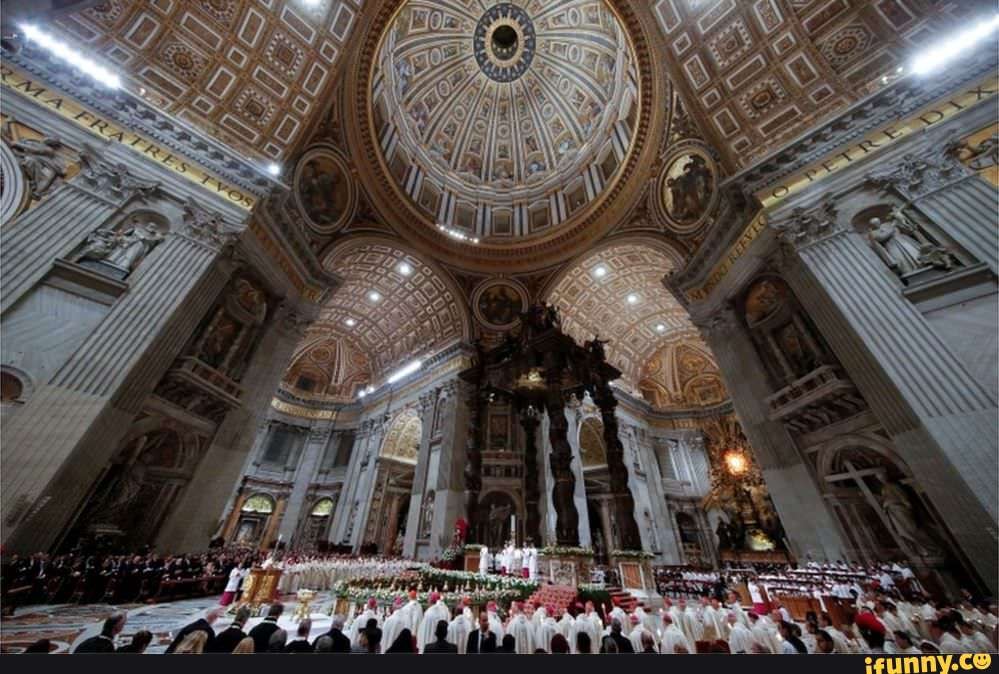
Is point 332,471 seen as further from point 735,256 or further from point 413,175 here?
point 735,256

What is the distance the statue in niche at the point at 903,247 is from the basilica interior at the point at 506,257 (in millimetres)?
45

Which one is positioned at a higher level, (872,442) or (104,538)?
(872,442)

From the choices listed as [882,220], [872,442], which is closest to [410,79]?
[882,220]

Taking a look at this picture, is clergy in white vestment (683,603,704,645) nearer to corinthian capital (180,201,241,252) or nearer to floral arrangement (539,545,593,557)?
floral arrangement (539,545,593,557)

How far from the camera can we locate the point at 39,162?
6797 millimetres

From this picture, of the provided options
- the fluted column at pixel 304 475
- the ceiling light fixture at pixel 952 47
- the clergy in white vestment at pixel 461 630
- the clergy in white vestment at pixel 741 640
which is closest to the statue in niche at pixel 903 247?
the ceiling light fixture at pixel 952 47

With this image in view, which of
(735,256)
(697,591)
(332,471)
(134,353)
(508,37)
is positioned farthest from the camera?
(332,471)

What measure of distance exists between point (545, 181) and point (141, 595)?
61.9ft

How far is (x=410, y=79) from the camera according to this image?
1588cm

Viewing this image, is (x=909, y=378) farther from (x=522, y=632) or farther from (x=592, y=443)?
(x=592, y=443)

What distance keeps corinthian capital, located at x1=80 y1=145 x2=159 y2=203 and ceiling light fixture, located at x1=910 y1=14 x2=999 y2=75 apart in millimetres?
17221

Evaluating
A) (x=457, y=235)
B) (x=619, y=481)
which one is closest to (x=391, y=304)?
(x=457, y=235)

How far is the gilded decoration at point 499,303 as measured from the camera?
1727 cm

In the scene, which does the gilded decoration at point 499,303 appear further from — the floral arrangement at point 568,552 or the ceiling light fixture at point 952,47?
the ceiling light fixture at point 952,47
